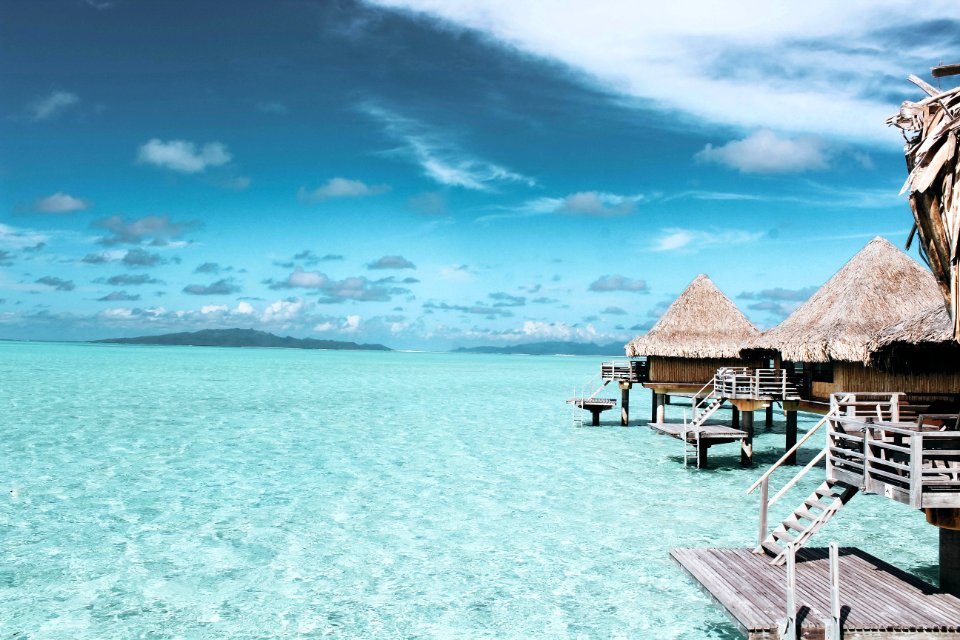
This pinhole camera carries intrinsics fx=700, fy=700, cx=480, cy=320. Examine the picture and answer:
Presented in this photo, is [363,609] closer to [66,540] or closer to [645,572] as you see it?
[645,572]

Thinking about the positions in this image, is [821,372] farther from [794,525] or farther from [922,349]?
[794,525]

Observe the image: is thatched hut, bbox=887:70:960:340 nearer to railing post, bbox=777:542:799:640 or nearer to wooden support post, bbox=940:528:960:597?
wooden support post, bbox=940:528:960:597

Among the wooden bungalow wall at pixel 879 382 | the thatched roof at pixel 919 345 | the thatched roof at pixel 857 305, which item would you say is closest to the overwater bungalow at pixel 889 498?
the thatched roof at pixel 919 345

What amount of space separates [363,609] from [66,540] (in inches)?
280

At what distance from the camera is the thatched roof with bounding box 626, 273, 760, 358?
2759 cm

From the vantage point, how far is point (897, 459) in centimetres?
954

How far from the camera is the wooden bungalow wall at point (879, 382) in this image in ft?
48.2

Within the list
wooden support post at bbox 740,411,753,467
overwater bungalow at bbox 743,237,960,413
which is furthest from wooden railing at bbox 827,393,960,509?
wooden support post at bbox 740,411,753,467

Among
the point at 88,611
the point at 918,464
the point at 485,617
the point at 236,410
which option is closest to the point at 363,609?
the point at 485,617

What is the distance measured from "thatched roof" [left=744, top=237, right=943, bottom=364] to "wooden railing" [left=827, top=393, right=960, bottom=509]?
8.08m

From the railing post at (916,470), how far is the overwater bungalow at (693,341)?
19.7 metres

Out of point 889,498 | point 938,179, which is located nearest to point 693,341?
point 889,498

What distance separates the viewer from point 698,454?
2162 cm

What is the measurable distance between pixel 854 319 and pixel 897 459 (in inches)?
400
